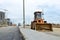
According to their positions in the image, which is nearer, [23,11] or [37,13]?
[37,13]

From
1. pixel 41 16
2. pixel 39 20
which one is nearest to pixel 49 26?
pixel 39 20

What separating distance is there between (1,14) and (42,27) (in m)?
116

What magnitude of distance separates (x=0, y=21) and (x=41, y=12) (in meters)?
98.4

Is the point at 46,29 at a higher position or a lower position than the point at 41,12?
lower

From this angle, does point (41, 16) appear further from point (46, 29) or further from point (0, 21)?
point (0, 21)

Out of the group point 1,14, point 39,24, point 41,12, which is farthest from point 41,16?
point 1,14

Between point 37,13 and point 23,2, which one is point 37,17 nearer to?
point 37,13

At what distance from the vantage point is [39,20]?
43.1 meters

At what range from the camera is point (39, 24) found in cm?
3919

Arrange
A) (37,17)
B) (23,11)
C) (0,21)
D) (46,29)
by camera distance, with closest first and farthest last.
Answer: (46,29) → (37,17) → (23,11) → (0,21)

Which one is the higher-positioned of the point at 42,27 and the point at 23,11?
the point at 23,11

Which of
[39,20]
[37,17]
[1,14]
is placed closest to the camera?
[39,20]

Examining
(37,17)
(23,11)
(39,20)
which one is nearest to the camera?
(39,20)

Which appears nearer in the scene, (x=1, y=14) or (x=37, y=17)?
(x=37, y=17)
